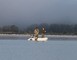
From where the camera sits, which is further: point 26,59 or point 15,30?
point 15,30

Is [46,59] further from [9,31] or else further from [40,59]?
[9,31]

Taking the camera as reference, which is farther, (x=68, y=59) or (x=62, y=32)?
(x=62, y=32)

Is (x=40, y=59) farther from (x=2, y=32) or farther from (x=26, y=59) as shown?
(x=2, y=32)

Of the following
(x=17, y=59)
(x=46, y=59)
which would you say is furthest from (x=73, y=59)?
(x=17, y=59)

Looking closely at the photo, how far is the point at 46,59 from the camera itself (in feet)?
39.7

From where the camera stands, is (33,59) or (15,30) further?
(15,30)

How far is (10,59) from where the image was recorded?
12.2 meters

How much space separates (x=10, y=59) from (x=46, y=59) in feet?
6.79

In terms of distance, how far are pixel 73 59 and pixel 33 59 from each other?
230 centimetres

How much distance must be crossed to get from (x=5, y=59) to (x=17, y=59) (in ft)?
2.28

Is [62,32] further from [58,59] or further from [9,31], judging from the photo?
[58,59]

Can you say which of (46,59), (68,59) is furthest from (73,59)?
(46,59)

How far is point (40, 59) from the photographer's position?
1206 cm

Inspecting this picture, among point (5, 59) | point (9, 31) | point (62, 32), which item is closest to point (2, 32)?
point (9, 31)
